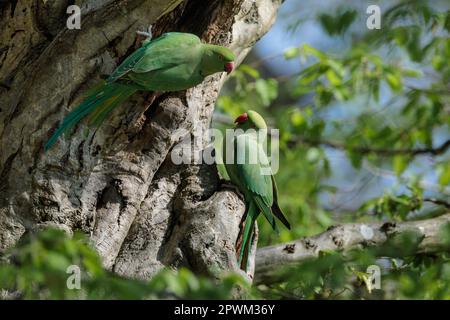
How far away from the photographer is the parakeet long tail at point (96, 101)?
3451 mm

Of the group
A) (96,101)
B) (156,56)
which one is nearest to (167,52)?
(156,56)

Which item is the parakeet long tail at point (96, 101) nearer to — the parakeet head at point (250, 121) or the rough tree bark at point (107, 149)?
the rough tree bark at point (107, 149)

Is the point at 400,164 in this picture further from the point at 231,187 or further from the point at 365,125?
the point at 231,187

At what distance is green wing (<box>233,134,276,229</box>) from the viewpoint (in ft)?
13.2

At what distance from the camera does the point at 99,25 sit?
350cm

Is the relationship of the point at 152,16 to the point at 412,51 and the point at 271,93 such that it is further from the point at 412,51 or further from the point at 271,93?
the point at 271,93

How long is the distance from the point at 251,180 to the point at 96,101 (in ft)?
3.17

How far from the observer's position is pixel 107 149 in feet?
12.4

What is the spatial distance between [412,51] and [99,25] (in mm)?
2975

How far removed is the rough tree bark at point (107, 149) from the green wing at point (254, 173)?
0.15m

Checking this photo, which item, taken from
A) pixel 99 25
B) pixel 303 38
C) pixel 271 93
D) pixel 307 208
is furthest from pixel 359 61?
pixel 99 25

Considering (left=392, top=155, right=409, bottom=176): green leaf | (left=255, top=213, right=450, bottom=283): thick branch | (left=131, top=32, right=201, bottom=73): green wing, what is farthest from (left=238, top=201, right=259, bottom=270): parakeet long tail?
(left=392, top=155, right=409, bottom=176): green leaf

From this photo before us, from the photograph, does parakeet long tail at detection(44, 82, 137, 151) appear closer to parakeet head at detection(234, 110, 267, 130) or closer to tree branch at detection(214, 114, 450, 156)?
parakeet head at detection(234, 110, 267, 130)

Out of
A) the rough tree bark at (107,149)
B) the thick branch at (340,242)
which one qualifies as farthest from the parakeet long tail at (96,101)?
the thick branch at (340,242)
